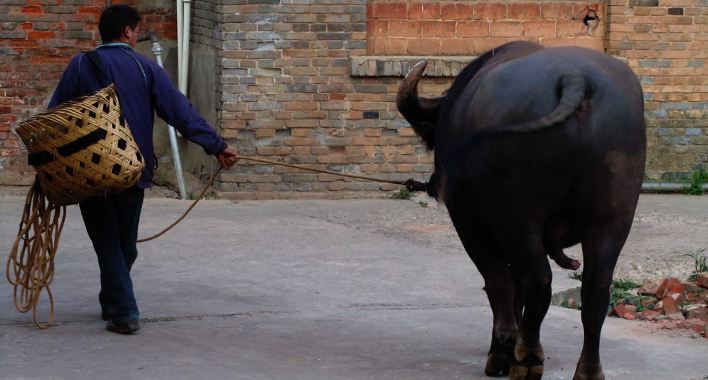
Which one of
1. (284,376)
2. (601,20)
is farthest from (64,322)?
(601,20)

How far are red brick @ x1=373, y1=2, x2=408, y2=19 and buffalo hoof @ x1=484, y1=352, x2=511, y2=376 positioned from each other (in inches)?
253

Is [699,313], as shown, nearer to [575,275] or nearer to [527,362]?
[575,275]

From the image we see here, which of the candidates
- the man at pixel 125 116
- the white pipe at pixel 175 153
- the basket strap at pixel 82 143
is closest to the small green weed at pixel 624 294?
the man at pixel 125 116

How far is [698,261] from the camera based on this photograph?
8695 mm

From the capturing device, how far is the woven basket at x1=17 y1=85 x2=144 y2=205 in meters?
6.21

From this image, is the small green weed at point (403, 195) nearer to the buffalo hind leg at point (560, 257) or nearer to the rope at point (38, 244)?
the rope at point (38, 244)

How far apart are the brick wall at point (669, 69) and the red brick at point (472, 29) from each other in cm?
123

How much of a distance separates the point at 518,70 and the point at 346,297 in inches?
106

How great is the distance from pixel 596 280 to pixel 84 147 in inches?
101

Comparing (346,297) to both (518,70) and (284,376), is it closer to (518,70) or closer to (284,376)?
(284,376)

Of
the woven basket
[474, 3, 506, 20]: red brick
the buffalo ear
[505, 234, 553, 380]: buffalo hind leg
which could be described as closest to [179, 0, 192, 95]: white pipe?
[474, 3, 506, 20]: red brick

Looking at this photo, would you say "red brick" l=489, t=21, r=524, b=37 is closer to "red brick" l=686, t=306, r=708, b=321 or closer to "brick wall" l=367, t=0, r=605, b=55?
"brick wall" l=367, t=0, r=605, b=55

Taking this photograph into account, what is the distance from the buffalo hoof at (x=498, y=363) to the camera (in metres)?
5.91

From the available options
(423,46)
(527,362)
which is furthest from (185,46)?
(527,362)
